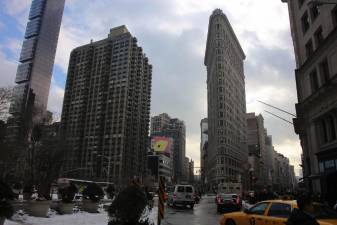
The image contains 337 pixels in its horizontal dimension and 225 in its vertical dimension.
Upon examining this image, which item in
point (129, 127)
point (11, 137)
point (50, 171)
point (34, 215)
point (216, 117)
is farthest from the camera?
point (129, 127)

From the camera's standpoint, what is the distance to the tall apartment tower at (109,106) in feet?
477

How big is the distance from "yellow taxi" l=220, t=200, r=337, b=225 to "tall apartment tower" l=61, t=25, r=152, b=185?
5000 inches

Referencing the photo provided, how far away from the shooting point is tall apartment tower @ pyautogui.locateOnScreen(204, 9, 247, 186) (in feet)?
447

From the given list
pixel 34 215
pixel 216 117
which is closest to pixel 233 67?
pixel 216 117

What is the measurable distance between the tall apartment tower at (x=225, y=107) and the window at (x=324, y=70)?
101014mm

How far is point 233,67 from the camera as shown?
16350 cm

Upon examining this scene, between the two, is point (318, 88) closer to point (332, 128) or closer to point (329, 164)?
point (332, 128)

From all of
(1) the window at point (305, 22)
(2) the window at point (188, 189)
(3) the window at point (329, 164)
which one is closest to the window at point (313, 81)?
(1) the window at point (305, 22)

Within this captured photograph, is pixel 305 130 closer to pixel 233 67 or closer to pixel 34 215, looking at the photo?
pixel 34 215

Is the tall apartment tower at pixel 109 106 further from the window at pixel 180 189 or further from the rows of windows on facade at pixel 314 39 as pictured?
the rows of windows on facade at pixel 314 39

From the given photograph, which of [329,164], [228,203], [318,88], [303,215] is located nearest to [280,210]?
[303,215]

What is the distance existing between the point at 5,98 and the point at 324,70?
2670 centimetres

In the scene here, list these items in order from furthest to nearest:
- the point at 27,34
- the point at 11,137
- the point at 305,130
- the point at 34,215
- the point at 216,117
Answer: the point at 27,34 → the point at 216,117 → the point at 11,137 → the point at 305,130 → the point at 34,215

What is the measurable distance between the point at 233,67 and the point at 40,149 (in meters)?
138
